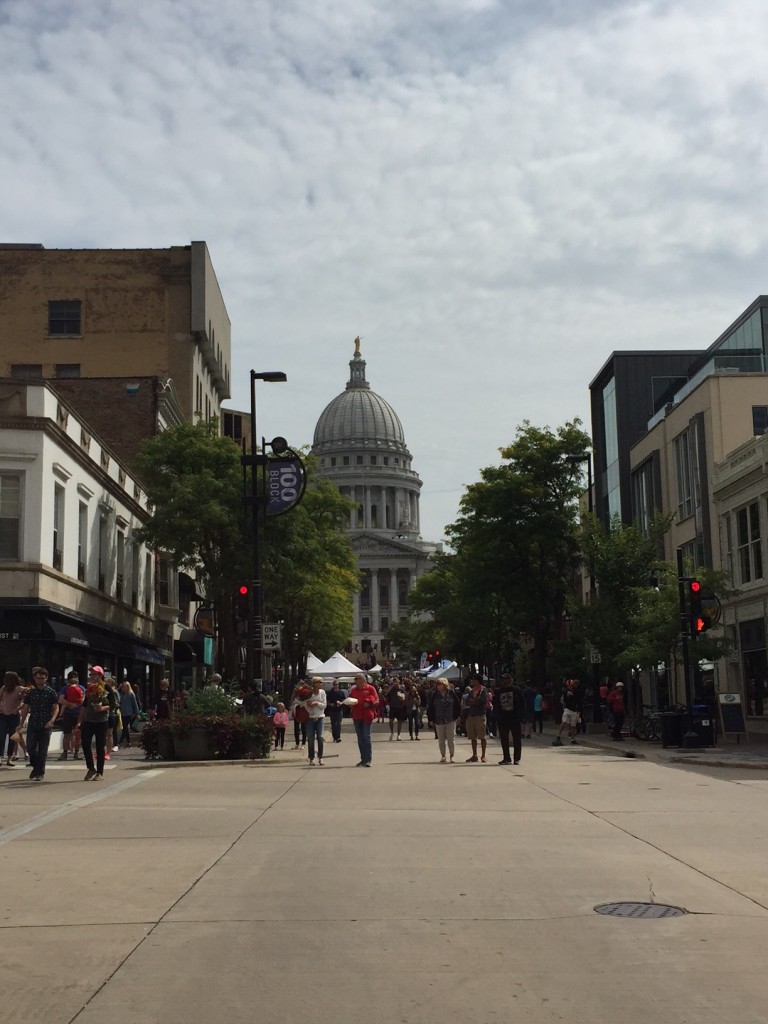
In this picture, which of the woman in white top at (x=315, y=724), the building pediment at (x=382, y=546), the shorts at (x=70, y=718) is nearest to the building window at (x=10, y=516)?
the shorts at (x=70, y=718)

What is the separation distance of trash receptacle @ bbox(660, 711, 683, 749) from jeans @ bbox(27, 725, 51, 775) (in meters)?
15.1

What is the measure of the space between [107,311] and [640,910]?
51083 mm

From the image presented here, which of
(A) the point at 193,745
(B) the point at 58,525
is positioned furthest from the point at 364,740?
(B) the point at 58,525

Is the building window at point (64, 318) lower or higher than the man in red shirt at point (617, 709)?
higher

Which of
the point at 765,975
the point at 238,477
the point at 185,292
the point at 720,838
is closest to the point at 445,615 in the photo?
the point at 185,292

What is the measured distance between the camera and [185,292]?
5675 cm

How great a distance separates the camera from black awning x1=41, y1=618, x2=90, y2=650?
30.5 metres

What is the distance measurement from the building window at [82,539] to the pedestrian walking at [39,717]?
16.0m

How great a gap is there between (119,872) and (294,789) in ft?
27.7

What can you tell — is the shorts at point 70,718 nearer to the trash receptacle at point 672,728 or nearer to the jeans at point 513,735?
the jeans at point 513,735

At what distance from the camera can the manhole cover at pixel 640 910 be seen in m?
8.12

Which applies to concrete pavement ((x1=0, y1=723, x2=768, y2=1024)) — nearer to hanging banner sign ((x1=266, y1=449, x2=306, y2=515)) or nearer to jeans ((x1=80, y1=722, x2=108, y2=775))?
jeans ((x1=80, y1=722, x2=108, y2=775))

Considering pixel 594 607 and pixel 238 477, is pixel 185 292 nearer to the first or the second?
pixel 238 477

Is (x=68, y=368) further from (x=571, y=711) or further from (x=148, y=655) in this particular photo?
(x=571, y=711)
